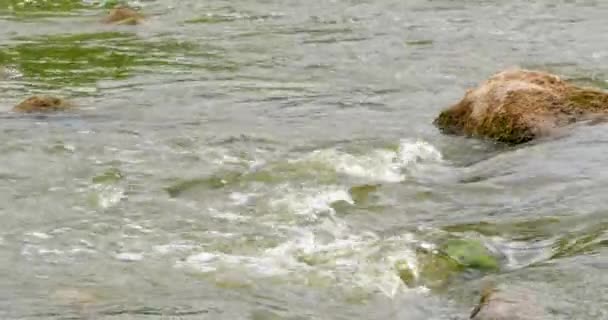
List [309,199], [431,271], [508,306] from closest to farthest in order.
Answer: [508,306] < [431,271] < [309,199]

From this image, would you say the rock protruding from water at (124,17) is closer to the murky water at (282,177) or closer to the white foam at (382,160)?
the murky water at (282,177)

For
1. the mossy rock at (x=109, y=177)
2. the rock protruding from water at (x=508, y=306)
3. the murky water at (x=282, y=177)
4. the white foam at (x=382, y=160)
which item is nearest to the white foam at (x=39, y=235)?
the murky water at (x=282, y=177)

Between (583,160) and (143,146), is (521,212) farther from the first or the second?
(143,146)

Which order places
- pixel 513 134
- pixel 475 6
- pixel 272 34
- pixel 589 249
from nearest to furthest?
pixel 589 249 → pixel 513 134 → pixel 272 34 → pixel 475 6

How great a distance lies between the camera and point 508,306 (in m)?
6.08

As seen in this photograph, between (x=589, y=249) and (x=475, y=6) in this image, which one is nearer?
(x=589, y=249)

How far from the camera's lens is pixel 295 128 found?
36.7ft

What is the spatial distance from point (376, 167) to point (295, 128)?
1739 millimetres

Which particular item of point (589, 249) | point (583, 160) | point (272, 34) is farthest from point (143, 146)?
point (272, 34)

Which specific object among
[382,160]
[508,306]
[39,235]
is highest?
[508,306]

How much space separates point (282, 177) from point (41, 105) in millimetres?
3456

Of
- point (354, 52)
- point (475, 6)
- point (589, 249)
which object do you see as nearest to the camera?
point (589, 249)

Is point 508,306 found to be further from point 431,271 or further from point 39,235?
point 39,235

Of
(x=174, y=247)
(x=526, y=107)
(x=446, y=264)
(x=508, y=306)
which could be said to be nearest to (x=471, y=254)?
(x=446, y=264)
